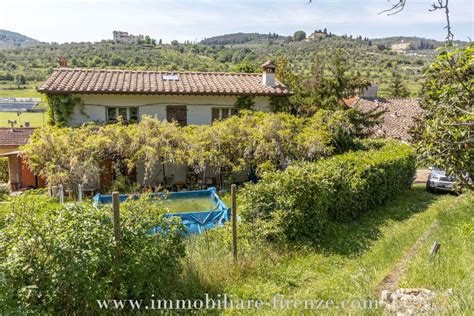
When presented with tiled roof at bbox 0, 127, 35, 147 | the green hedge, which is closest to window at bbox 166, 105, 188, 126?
the green hedge

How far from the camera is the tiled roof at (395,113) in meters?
34.9

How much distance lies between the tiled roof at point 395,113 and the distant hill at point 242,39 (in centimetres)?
14054

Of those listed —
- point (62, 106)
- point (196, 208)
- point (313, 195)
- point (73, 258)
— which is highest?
point (62, 106)

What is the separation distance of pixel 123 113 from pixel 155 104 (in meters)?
1.71

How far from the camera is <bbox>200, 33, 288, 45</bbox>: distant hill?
176 metres

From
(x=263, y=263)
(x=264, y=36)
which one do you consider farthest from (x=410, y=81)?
(x=264, y=36)

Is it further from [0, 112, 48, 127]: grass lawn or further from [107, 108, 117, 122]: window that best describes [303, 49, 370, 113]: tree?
[0, 112, 48, 127]: grass lawn

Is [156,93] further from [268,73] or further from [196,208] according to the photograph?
[196,208]

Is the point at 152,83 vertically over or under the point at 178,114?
over

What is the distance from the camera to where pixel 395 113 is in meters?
38.5

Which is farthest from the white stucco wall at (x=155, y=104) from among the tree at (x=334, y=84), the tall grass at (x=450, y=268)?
the tall grass at (x=450, y=268)

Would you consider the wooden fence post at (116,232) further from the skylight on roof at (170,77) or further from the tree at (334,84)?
the tree at (334,84)

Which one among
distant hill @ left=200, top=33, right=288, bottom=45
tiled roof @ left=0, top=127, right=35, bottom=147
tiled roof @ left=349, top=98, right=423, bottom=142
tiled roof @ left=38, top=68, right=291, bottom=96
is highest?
distant hill @ left=200, top=33, right=288, bottom=45

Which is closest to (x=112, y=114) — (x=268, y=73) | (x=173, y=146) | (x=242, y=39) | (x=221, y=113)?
(x=173, y=146)
